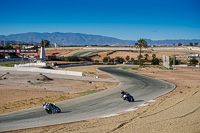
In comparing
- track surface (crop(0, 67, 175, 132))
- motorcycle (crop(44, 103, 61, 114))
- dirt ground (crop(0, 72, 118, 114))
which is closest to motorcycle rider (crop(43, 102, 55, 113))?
motorcycle (crop(44, 103, 61, 114))

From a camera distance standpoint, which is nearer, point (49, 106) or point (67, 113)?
point (49, 106)

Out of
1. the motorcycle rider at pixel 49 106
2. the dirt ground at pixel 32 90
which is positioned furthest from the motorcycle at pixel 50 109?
the dirt ground at pixel 32 90

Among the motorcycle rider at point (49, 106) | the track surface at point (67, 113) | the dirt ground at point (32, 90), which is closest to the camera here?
the track surface at point (67, 113)

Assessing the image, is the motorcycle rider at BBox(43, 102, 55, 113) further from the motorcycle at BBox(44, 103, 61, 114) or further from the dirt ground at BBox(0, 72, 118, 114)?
the dirt ground at BBox(0, 72, 118, 114)

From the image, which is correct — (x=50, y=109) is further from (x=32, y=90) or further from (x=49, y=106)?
(x=32, y=90)

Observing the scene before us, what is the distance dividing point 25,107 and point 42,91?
9596 mm

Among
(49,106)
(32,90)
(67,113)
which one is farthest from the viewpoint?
(32,90)

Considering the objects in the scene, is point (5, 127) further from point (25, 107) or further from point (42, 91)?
point (42, 91)

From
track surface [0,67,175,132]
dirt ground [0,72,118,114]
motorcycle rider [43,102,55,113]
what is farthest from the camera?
dirt ground [0,72,118,114]

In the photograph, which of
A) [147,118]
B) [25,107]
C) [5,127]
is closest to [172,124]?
[147,118]

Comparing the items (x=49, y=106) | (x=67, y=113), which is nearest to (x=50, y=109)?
(x=49, y=106)

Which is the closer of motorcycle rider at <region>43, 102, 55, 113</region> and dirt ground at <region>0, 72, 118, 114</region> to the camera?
motorcycle rider at <region>43, 102, 55, 113</region>

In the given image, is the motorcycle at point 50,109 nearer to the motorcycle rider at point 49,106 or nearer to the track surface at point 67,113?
the motorcycle rider at point 49,106

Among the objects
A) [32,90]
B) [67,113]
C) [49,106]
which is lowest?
[67,113]
